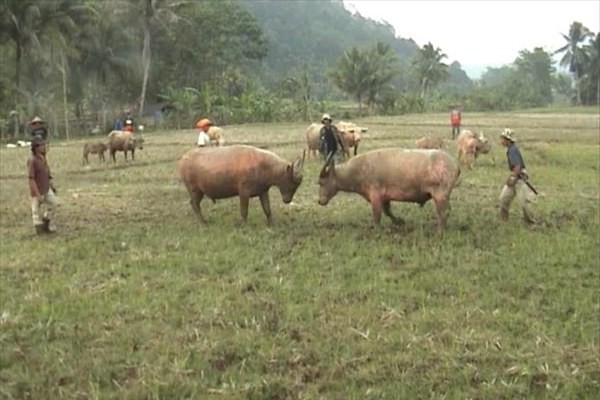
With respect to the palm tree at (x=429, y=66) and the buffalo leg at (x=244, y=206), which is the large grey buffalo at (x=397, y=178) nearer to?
the buffalo leg at (x=244, y=206)

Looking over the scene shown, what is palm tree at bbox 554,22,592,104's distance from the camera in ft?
264

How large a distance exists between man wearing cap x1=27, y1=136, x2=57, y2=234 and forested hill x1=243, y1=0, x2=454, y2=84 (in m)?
77.2

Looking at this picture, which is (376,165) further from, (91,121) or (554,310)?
(91,121)

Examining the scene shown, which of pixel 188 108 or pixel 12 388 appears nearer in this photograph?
pixel 12 388

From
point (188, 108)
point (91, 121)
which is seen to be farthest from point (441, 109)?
point (91, 121)

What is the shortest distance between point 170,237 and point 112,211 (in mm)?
3114

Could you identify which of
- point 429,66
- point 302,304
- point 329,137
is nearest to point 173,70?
point 429,66

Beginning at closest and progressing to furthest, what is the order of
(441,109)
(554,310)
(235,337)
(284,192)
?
1. (235,337)
2. (554,310)
3. (284,192)
4. (441,109)

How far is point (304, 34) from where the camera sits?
4218 inches

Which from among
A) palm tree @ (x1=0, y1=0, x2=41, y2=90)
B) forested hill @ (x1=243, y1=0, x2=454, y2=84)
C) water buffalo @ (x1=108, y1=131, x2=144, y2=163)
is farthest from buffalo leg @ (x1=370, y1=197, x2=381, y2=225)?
forested hill @ (x1=243, y1=0, x2=454, y2=84)

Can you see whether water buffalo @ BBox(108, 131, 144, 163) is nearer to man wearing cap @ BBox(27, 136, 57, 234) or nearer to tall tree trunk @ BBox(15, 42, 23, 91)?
man wearing cap @ BBox(27, 136, 57, 234)

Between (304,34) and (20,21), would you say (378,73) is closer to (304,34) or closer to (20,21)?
(20,21)

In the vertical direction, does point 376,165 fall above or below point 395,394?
above

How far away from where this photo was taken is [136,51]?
51.0 m
